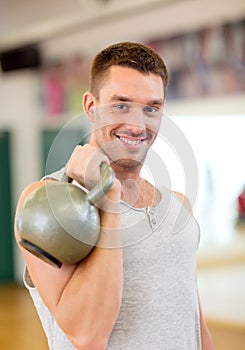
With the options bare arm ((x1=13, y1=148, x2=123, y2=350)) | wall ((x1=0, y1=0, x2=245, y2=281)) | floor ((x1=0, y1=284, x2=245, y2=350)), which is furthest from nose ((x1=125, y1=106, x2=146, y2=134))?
wall ((x1=0, y1=0, x2=245, y2=281))

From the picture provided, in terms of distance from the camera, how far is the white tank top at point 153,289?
3.62 ft

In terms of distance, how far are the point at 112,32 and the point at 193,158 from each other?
476cm

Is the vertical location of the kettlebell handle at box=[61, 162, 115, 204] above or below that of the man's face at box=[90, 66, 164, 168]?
below

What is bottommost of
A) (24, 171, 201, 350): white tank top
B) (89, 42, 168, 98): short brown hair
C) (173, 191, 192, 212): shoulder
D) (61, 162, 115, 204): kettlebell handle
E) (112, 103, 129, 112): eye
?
(24, 171, 201, 350): white tank top

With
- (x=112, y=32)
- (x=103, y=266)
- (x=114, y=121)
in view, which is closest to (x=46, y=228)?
(x=103, y=266)

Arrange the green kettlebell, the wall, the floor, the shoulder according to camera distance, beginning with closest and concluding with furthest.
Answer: the green kettlebell
the shoulder
the floor
the wall

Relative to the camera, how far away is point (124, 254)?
1109mm

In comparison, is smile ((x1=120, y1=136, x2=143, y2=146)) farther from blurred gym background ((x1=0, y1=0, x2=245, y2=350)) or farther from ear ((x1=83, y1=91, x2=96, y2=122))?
blurred gym background ((x1=0, y1=0, x2=245, y2=350))

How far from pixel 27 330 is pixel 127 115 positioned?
380cm

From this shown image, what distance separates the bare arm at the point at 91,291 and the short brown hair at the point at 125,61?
227 millimetres

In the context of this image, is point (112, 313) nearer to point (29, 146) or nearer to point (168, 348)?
point (168, 348)

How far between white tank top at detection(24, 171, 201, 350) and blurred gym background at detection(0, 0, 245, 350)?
8.82ft

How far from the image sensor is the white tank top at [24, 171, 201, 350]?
110 cm

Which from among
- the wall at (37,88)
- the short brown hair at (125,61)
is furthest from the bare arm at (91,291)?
the wall at (37,88)
